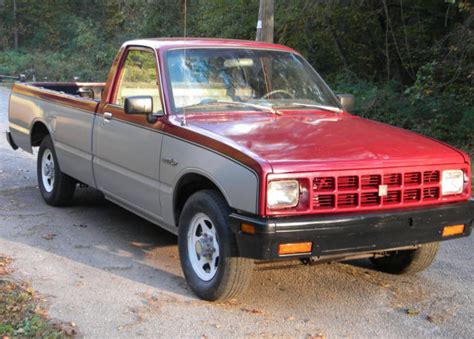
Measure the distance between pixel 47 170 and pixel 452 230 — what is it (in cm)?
484

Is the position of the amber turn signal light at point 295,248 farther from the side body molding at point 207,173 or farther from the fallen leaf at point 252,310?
the fallen leaf at point 252,310

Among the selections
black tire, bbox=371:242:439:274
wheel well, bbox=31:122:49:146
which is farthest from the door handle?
black tire, bbox=371:242:439:274

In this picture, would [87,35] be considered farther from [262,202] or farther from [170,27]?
[262,202]

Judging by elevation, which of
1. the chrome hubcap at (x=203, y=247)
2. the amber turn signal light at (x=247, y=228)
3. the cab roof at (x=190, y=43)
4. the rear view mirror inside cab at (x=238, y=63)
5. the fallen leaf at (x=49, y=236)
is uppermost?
the cab roof at (x=190, y=43)

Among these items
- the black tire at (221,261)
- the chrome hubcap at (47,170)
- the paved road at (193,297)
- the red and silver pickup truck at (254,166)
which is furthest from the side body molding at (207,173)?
the chrome hubcap at (47,170)

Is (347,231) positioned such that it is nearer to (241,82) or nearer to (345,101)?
(241,82)

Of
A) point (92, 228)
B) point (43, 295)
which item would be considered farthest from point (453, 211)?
point (92, 228)

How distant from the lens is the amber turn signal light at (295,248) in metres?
4.25

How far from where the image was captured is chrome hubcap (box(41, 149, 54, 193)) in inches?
302

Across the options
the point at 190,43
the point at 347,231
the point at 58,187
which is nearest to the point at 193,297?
the point at 347,231

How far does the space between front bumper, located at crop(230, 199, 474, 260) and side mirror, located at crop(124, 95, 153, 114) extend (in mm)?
1389

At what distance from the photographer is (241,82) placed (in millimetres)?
5801

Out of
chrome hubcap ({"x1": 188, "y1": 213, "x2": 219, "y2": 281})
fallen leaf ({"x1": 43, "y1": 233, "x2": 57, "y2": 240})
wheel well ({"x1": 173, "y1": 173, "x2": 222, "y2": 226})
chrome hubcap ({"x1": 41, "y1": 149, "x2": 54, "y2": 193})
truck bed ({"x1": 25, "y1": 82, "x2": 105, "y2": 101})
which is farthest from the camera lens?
truck bed ({"x1": 25, "y1": 82, "x2": 105, "y2": 101})

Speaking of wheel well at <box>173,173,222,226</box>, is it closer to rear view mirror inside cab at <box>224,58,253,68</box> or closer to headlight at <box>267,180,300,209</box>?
headlight at <box>267,180,300,209</box>
